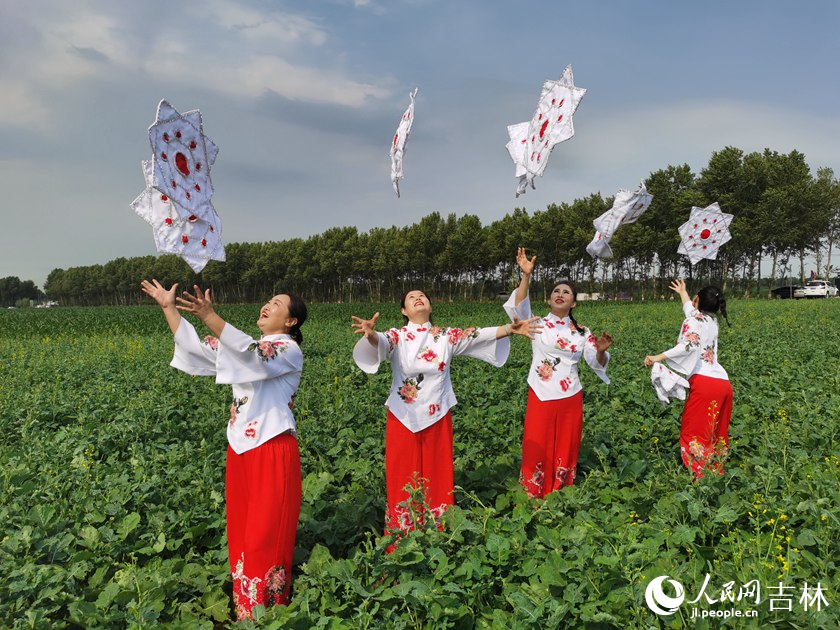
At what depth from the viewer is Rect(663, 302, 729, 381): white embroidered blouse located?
16.3 feet

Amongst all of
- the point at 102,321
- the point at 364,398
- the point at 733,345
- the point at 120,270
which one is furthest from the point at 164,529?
the point at 120,270

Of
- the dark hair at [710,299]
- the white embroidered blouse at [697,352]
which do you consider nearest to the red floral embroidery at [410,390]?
the white embroidered blouse at [697,352]

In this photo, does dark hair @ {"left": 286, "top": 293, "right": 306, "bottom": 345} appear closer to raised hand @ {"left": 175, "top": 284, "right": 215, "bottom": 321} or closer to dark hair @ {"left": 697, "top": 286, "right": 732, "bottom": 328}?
raised hand @ {"left": 175, "top": 284, "right": 215, "bottom": 321}

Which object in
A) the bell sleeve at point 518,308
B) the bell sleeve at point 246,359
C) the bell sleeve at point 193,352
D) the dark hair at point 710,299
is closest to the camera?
the bell sleeve at point 246,359

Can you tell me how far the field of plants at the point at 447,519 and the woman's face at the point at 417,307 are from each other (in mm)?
1346

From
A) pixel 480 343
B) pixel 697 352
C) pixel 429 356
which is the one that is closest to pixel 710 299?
pixel 697 352

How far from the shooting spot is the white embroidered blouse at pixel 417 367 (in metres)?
3.68

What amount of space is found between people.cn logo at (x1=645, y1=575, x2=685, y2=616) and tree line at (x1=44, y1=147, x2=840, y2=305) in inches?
1089

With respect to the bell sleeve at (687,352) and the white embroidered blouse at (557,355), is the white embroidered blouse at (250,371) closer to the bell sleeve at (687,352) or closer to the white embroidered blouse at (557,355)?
the white embroidered blouse at (557,355)

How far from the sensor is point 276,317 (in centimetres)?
315

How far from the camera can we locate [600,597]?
2.65 meters

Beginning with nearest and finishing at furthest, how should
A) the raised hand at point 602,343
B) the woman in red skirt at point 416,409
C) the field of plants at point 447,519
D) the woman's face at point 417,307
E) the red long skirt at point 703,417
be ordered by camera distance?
the field of plants at point 447,519
the woman in red skirt at point 416,409
the woman's face at point 417,307
the raised hand at point 602,343
the red long skirt at point 703,417

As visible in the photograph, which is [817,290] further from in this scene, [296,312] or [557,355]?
[296,312]

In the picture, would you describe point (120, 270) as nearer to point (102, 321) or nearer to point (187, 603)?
point (102, 321)
